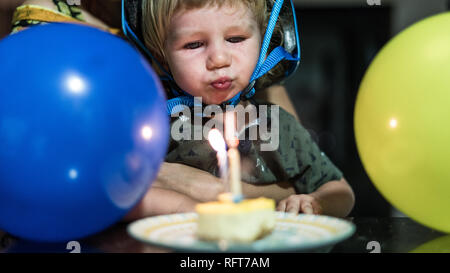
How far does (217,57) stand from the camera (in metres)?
1.04

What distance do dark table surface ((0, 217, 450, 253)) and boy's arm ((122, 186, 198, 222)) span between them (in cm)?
4

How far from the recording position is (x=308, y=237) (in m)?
0.66

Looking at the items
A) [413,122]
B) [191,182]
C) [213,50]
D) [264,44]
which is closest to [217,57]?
[213,50]

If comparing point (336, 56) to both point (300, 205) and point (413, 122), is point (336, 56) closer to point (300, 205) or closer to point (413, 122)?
point (300, 205)

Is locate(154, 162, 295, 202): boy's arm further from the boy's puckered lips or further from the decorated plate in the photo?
the decorated plate

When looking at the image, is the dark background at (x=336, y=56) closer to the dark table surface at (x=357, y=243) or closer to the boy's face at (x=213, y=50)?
the boy's face at (x=213, y=50)

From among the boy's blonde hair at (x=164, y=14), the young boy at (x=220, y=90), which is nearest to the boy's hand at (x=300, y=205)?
the young boy at (x=220, y=90)

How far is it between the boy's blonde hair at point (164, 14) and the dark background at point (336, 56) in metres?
2.48

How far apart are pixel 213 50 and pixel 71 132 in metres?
0.50

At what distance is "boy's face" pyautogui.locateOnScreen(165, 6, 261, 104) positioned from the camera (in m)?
1.07

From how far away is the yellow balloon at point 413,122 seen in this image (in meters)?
0.75

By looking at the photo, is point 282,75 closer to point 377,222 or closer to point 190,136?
point 190,136

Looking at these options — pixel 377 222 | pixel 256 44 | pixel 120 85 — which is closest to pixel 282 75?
pixel 256 44

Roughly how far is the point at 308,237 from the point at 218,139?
9.1 inches
